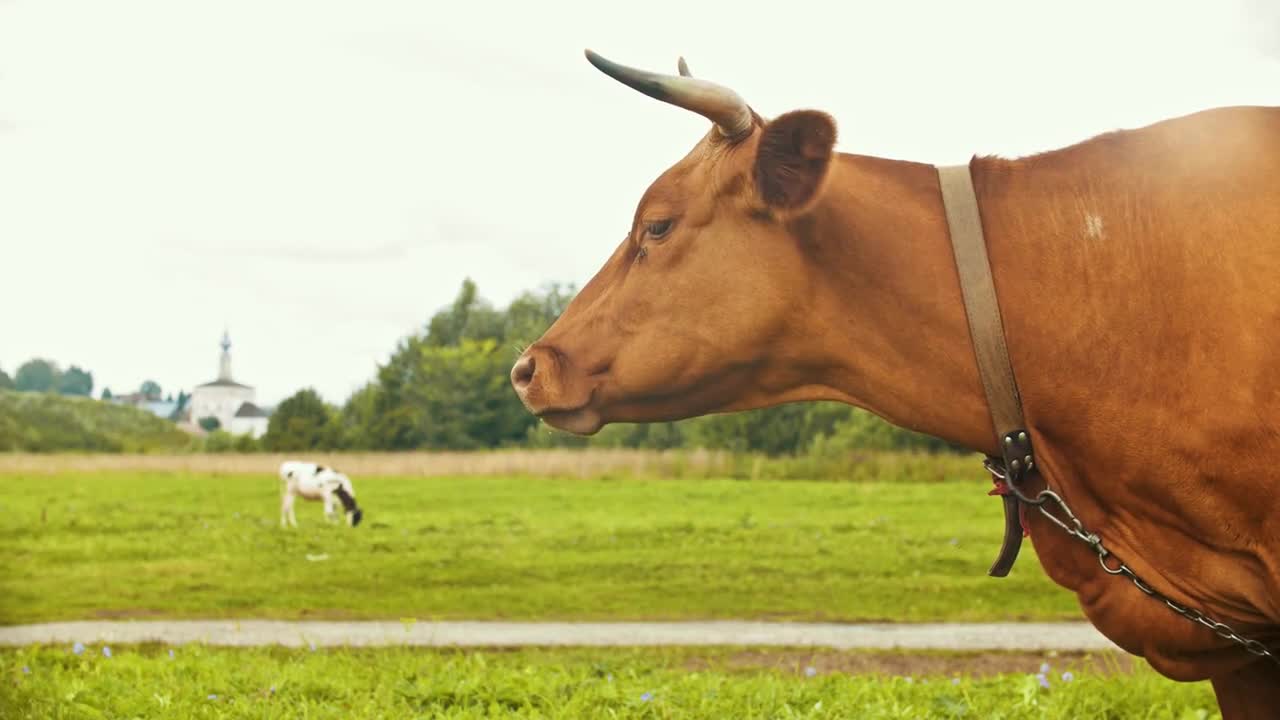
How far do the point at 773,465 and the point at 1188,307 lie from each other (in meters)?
27.1

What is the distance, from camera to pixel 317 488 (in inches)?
833

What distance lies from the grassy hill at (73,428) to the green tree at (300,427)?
113 inches

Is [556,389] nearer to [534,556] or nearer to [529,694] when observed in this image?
[529,694]

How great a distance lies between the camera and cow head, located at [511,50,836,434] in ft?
10.9

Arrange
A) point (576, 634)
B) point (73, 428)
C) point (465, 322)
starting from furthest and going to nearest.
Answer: point (465, 322), point (73, 428), point (576, 634)

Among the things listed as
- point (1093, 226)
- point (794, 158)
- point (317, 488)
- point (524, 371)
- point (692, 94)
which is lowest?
point (317, 488)

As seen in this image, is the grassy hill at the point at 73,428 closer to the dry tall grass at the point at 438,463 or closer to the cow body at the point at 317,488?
the dry tall grass at the point at 438,463

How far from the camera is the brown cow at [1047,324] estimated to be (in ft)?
10.3

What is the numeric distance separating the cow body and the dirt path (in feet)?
29.3

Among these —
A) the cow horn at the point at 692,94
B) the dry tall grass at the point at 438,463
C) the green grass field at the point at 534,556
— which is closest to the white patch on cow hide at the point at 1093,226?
the cow horn at the point at 692,94

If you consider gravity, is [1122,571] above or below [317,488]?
above

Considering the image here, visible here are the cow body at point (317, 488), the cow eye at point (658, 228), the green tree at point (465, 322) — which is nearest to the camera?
the cow eye at point (658, 228)

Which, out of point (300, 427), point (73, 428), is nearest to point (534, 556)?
point (73, 428)

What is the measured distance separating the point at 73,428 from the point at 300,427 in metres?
7.37
